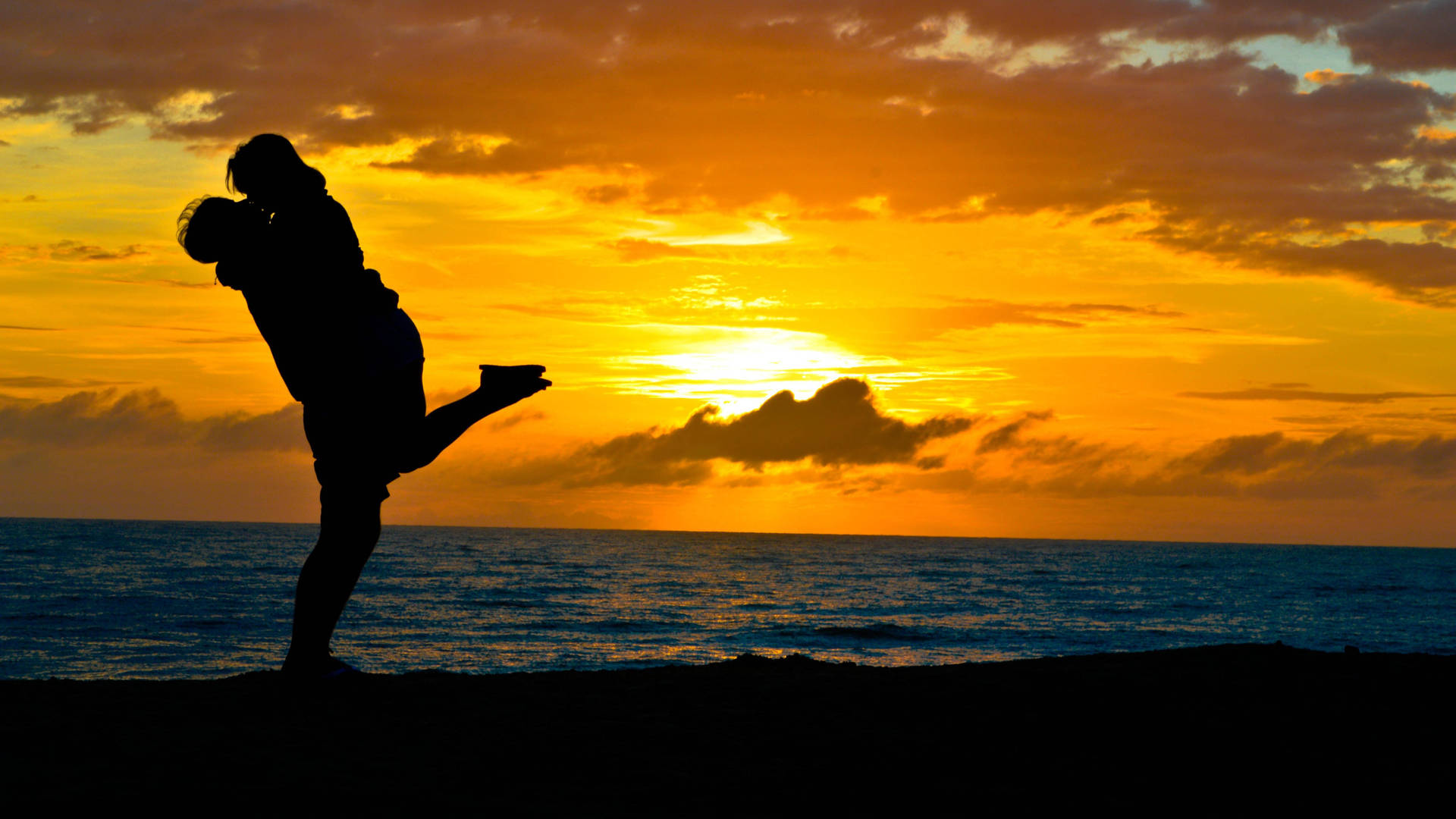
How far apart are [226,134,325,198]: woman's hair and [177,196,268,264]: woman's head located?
4.1 inches

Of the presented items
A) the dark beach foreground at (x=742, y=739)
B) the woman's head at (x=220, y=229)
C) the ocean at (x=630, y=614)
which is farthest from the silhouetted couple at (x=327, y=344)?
the ocean at (x=630, y=614)

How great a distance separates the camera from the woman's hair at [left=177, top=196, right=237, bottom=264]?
159 inches

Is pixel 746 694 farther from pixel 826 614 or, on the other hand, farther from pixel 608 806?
pixel 826 614

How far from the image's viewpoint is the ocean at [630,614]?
23530 mm

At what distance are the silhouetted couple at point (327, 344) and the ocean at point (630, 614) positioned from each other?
11.5 meters

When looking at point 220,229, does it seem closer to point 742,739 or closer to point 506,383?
point 506,383

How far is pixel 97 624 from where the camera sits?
2825cm

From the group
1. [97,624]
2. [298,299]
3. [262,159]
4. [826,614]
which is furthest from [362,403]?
[826,614]

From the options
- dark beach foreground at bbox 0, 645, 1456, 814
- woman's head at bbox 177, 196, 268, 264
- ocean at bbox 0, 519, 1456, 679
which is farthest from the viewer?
ocean at bbox 0, 519, 1456, 679

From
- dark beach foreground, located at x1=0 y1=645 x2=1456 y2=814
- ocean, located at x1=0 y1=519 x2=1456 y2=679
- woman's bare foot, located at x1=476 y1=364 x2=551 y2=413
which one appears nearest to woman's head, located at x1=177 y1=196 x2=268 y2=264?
woman's bare foot, located at x1=476 y1=364 x2=551 y2=413

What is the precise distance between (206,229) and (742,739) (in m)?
2.77

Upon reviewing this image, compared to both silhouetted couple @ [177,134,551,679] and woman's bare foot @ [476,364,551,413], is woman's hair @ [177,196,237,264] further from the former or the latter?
woman's bare foot @ [476,364,551,413]

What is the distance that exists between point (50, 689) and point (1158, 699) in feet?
15.6

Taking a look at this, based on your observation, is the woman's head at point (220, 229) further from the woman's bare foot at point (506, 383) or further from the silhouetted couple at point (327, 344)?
the woman's bare foot at point (506, 383)
